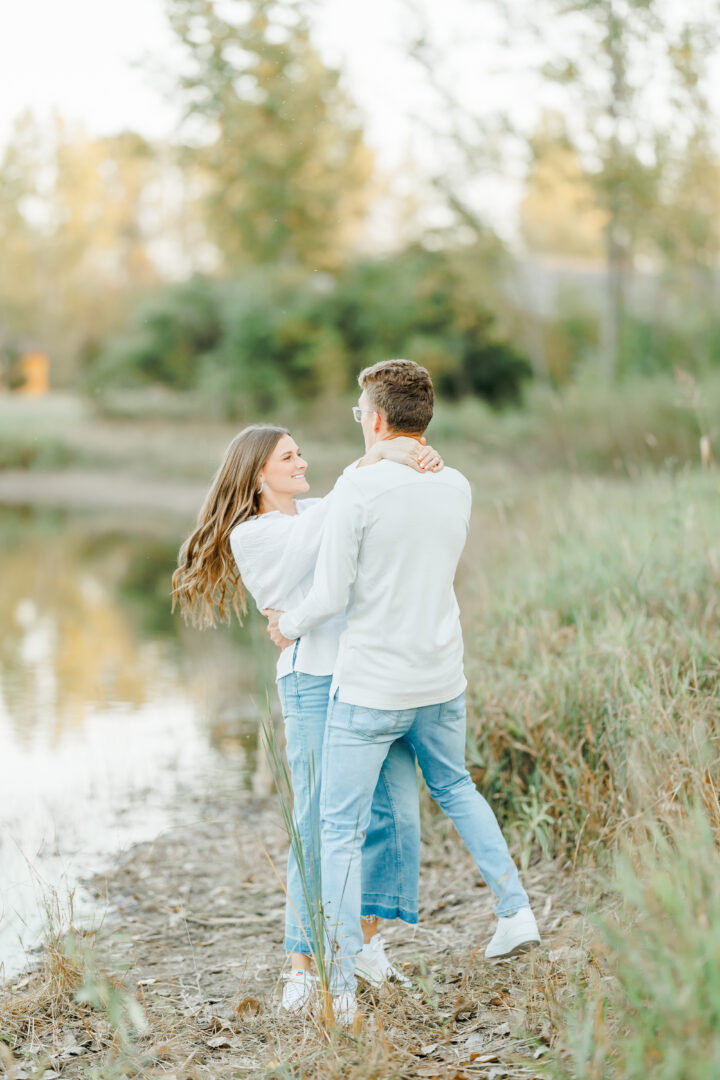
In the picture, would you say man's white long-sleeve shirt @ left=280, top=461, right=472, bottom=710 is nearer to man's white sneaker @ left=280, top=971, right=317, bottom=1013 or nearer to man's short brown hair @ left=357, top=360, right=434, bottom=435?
man's short brown hair @ left=357, top=360, right=434, bottom=435

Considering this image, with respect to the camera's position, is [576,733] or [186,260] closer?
[576,733]

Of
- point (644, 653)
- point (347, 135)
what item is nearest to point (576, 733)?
point (644, 653)

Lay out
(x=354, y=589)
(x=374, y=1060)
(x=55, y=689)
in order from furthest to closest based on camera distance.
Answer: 1. (x=55, y=689)
2. (x=354, y=589)
3. (x=374, y=1060)

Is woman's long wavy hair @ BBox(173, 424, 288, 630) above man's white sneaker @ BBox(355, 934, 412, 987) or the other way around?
above

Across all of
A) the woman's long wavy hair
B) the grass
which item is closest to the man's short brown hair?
the woman's long wavy hair

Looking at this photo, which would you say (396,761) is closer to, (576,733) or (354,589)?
(354,589)

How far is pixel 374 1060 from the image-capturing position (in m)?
2.88

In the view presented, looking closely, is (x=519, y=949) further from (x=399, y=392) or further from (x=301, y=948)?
(x=399, y=392)

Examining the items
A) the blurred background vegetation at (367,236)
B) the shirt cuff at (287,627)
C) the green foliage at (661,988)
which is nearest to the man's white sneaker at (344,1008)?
the green foliage at (661,988)

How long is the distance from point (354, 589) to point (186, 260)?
48.3 meters

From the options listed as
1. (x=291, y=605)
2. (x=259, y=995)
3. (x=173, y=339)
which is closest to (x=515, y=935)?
(x=259, y=995)

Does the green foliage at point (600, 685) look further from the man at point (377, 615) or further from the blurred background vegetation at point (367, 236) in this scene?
the blurred background vegetation at point (367, 236)

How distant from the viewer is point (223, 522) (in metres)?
3.64

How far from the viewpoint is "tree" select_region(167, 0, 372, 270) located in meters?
29.1
